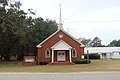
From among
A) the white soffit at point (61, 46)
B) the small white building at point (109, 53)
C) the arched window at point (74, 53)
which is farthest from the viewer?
the small white building at point (109, 53)

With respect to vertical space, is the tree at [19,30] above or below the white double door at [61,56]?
above

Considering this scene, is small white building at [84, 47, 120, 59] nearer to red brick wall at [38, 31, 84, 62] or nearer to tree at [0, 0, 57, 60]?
tree at [0, 0, 57, 60]

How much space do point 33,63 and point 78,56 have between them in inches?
379

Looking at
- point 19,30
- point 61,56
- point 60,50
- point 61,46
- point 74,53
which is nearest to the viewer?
point 19,30

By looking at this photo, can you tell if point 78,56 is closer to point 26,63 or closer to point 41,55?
point 41,55

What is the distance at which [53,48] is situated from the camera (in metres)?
57.5

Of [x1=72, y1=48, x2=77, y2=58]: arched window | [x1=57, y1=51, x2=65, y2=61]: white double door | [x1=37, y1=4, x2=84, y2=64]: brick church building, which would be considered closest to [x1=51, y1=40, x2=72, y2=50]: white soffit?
[x1=37, y1=4, x2=84, y2=64]: brick church building

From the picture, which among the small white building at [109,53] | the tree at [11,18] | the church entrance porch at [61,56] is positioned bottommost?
the church entrance porch at [61,56]

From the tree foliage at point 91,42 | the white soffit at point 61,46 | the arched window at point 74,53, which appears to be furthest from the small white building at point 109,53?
the tree foliage at point 91,42

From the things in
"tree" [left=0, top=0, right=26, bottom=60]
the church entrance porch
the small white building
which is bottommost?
the church entrance porch

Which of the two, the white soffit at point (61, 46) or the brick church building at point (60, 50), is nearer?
the white soffit at point (61, 46)

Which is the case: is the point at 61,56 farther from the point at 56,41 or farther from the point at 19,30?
the point at 19,30

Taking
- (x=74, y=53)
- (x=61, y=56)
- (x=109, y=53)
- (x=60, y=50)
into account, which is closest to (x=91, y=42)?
(x=109, y=53)

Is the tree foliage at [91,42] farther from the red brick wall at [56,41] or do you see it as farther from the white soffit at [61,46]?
the white soffit at [61,46]
